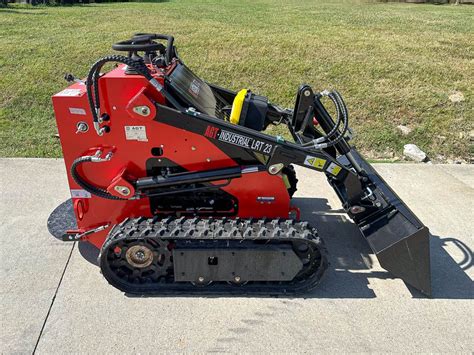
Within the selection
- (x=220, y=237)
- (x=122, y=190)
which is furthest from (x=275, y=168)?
(x=122, y=190)

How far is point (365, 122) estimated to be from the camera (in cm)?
751

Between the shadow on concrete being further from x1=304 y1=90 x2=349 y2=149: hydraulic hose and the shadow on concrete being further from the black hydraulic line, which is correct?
x1=304 y1=90 x2=349 y2=149: hydraulic hose

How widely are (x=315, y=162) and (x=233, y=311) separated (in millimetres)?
1393

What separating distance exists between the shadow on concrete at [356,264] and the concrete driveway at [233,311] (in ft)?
0.03

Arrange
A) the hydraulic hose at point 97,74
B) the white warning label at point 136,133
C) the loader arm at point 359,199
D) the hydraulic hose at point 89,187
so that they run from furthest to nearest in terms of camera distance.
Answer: the hydraulic hose at point 89,187, the white warning label at point 136,133, the loader arm at point 359,199, the hydraulic hose at point 97,74

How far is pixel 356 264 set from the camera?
405 cm

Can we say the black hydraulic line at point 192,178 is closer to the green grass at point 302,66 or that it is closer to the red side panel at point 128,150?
the red side panel at point 128,150

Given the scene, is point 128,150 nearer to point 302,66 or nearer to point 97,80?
point 97,80

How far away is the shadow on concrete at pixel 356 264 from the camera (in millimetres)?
3682

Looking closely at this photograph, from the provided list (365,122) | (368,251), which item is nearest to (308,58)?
(365,122)

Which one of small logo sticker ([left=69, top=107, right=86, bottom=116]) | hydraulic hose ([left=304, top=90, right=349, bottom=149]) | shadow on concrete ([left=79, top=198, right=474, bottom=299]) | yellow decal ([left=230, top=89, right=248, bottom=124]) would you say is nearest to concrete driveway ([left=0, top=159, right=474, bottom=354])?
shadow on concrete ([left=79, top=198, right=474, bottom=299])

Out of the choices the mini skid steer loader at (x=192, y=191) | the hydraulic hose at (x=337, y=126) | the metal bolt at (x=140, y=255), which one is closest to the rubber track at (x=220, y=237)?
the mini skid steer loader at (x=192, y=191)

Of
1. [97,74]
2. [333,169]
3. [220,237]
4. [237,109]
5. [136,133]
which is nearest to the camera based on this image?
[97,74]

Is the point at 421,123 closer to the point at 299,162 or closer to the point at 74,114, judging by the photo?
the point at 299,162
